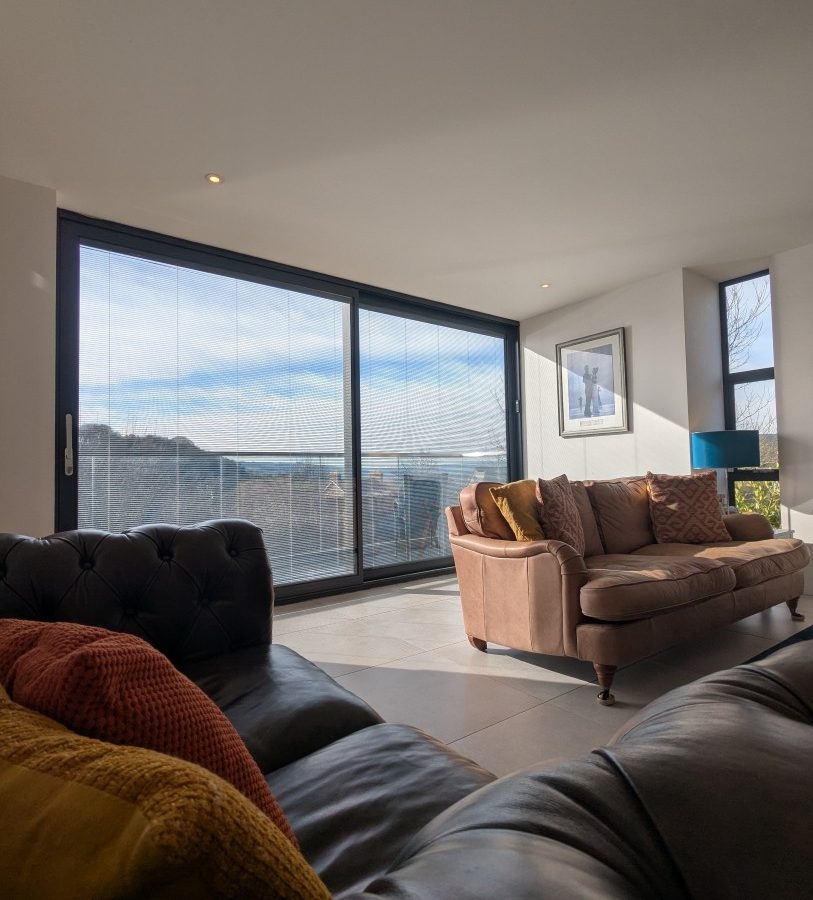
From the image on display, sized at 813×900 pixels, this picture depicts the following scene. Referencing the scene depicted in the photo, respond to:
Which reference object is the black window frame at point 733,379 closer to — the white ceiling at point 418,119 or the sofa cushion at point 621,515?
the white ceiling at point 418,119

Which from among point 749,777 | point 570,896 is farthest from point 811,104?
point 570,896

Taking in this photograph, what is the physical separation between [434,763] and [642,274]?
4770 mm

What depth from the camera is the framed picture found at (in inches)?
201

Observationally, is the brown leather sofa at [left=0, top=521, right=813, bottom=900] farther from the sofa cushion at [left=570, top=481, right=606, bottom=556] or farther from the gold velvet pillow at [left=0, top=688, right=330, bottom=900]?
the sofa cushion at [left=570, top=481, right=606, bottom=556]

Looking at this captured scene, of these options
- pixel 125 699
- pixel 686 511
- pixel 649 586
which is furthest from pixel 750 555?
pixel 125 699

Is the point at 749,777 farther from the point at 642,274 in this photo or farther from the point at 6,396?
the point at 642,274

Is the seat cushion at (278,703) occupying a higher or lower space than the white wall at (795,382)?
lower

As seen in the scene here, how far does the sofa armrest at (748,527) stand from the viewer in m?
3.66

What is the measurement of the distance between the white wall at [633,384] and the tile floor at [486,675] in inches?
→ 63.3

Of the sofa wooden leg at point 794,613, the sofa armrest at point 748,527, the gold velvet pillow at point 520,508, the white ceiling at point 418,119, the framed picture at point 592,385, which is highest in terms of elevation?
the white ceiling at point 418,119

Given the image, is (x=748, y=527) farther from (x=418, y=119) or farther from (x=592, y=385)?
(x=418, y=119)

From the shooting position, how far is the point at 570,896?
1.19ft

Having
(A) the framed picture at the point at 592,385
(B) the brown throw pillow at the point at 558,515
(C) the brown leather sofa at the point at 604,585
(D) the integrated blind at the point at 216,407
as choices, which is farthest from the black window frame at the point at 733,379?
(D) the integrated blind at the point at 216,407

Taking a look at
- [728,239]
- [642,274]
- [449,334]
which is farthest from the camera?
[449,334]
